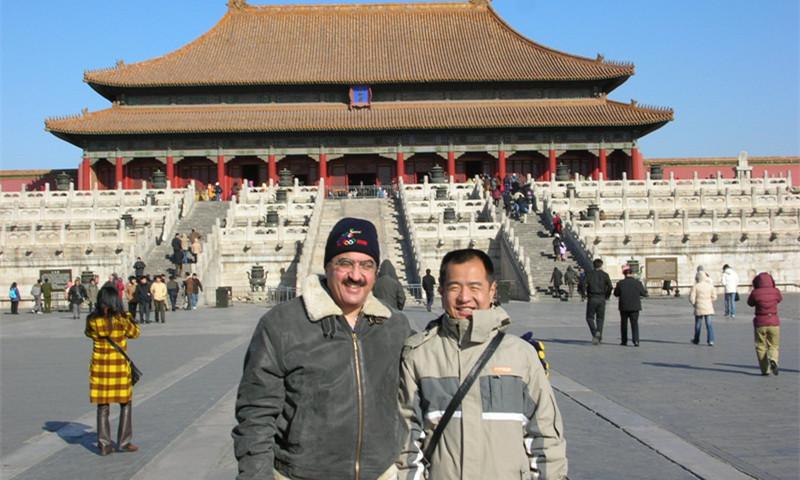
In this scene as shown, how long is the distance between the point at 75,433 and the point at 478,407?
242 inches

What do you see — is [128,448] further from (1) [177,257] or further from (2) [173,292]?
(1) [177,257]

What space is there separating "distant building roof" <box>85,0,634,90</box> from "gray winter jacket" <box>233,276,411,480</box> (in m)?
51.2

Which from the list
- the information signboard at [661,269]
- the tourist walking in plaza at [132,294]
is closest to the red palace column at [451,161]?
the information signboard at [661,269]

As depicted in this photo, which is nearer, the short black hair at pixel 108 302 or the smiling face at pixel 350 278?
the smiling face at pixel 350 278

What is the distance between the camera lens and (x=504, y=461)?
4020mm

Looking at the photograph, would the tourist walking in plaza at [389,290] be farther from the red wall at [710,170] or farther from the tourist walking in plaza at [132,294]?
the red wall at [710,170]

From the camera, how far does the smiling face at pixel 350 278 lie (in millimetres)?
4203

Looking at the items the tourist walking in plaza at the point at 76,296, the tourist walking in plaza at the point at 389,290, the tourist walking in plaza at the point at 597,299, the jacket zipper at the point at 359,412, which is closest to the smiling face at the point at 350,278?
the jacket zipper at the point at 359,412

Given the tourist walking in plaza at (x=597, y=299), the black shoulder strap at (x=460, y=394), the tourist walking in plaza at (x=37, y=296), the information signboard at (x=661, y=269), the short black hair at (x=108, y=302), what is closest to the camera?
the black shoulder strap at (x=460, y=394)

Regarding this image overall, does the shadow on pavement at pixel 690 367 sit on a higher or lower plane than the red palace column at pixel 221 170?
lower

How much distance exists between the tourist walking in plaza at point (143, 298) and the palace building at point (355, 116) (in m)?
27.6

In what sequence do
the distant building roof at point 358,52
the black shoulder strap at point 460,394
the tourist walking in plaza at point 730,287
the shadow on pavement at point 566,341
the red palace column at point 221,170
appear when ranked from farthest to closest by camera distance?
the distant building roof at point 358,52
the red palace column at point 221,170
the tourist walking in plaza at point 730,287
the shadow on pavement at point 566,341
the black shoulder strap at point 460,394

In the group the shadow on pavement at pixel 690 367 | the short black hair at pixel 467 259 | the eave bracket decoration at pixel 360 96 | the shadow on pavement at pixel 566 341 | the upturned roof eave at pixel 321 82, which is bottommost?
the shadow on pavement at pixel 690 367

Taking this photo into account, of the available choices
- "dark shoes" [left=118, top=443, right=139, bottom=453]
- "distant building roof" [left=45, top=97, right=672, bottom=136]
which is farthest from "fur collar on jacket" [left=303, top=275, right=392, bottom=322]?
"distant building roof" [left=45, top=97, right=672, bottom=136]
